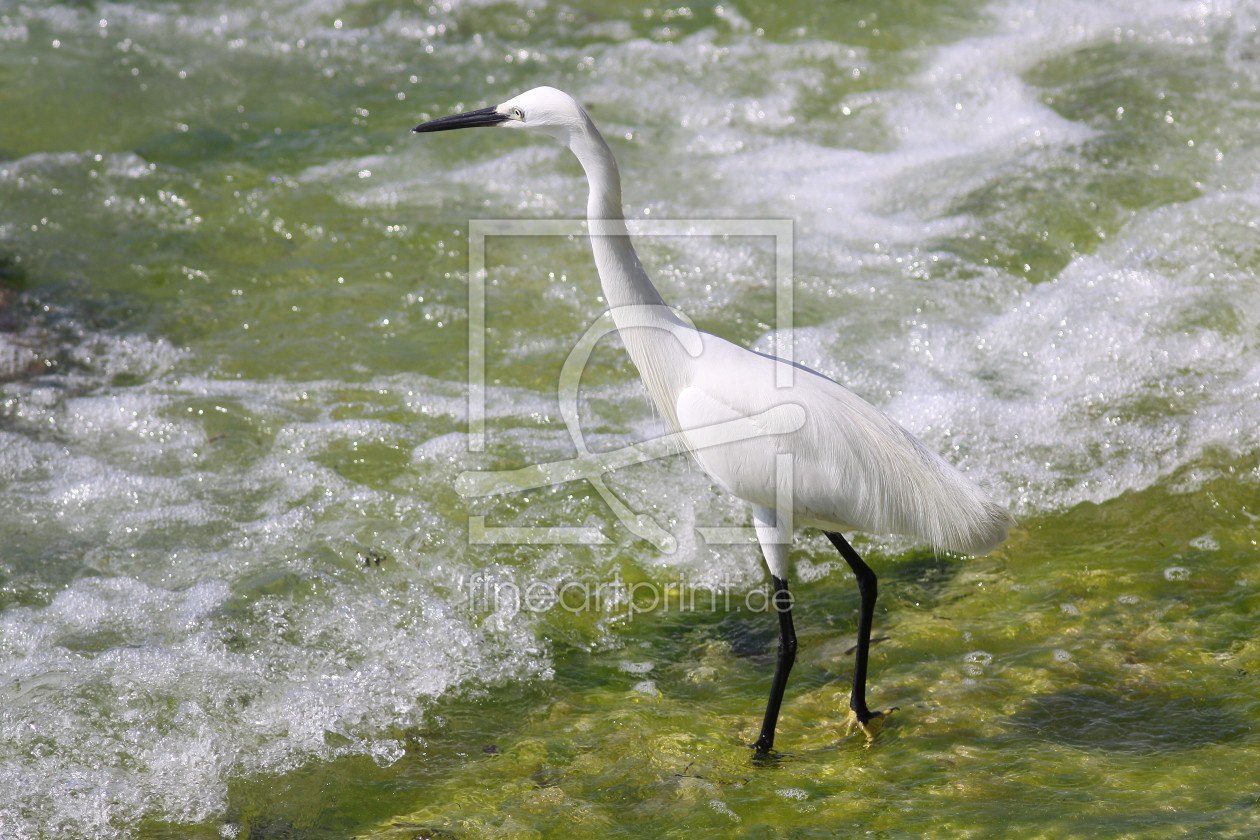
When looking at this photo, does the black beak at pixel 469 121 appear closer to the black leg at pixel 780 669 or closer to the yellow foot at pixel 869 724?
the black leg at pixel 780 669

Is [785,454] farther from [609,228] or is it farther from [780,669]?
[609,228]

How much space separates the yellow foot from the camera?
10.4 ft

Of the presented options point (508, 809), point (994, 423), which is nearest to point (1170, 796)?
point (508, 809)

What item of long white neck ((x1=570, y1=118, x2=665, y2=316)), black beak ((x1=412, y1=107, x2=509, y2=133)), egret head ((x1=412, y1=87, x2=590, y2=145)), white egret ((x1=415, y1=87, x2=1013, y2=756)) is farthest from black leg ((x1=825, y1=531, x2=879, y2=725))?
black beak ((x1=412, y1=107, x2=509, y2=133))

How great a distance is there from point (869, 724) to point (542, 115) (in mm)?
1953

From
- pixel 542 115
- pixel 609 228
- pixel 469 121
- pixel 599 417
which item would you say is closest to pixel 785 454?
pixel 609 228

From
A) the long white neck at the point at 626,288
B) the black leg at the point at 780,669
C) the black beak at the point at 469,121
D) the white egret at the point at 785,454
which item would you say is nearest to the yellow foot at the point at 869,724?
the white egret at the point at 785,454

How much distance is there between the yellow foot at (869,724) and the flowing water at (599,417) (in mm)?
48

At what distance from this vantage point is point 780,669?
315 cm

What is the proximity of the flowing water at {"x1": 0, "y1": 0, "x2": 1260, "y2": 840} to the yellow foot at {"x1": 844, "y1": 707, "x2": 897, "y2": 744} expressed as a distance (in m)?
0.05

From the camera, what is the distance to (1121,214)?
591 centimetres

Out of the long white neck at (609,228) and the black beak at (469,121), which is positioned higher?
the black beak at (469,121)

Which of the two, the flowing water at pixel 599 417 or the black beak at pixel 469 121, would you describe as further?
the black beak at pixel 469 121

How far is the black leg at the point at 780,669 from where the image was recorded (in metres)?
3.11
